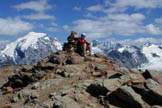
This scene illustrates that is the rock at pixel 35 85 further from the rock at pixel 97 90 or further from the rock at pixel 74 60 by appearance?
the rock at pixel 74 60

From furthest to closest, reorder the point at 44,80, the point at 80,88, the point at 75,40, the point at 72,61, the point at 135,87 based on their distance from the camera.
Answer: the point at 75,40 < the point at 72,61 < the point at 44,80 < the point at 80,88 < the point at 135,87

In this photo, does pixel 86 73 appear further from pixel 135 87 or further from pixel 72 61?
pixel 135 87

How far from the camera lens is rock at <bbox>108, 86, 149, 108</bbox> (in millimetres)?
40631

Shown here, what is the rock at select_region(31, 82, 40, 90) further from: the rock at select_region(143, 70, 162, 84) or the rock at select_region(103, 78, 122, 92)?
the rock at select_region(143, 70, 162, 84)

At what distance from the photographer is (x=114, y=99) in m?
42.2

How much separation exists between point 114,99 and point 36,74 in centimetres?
1507

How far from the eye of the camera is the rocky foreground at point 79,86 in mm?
41531

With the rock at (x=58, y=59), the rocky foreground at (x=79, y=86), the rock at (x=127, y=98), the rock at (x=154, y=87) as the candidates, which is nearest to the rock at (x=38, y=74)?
the rocky foreground at (x=79, y=86)

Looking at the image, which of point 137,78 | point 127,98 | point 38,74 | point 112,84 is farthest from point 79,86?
point 38,74

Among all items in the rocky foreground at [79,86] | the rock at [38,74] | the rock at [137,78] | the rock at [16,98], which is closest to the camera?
the rocky foreground at [79,86]

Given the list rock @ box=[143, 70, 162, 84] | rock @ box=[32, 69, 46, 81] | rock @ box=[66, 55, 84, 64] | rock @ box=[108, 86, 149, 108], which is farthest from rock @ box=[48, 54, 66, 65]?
rock @ box=[108, 86, 149, 108]

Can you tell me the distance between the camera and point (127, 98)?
41.1 meters

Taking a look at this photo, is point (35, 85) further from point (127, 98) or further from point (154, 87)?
point (154, 87)

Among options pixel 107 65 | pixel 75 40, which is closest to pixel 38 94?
pixel 107 65
